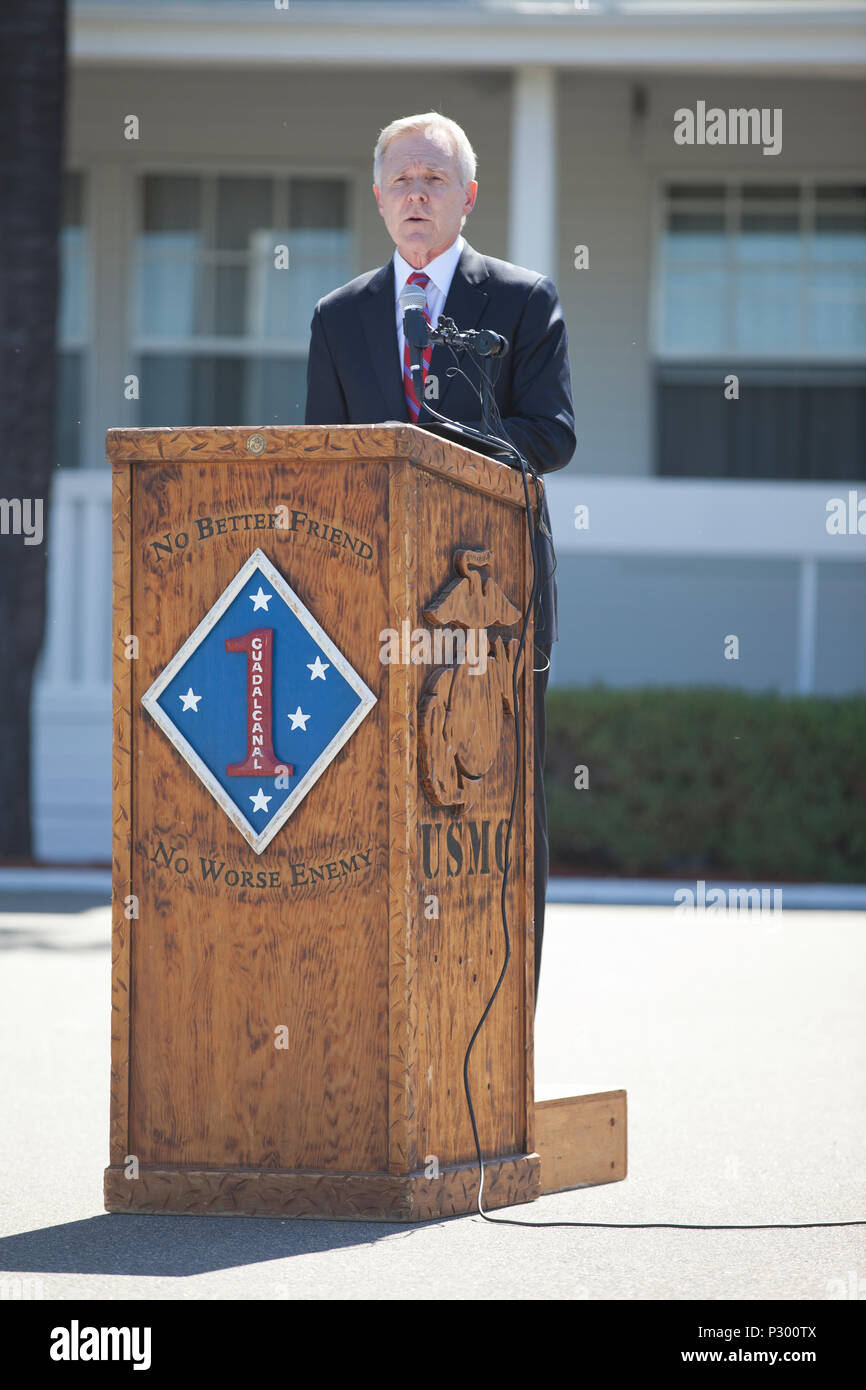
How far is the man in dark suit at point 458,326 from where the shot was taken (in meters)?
3.85

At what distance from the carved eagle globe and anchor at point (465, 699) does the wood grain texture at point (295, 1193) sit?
28.2 inches

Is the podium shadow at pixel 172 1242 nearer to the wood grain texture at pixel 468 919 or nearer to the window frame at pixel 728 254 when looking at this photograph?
the wood grain texture at pixel 468 919

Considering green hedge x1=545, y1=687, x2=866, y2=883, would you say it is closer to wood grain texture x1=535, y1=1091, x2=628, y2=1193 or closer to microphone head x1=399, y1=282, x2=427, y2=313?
wood grain texture x1=535, y1=1091, x2=628, y2=1193

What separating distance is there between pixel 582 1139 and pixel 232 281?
43.9 ft

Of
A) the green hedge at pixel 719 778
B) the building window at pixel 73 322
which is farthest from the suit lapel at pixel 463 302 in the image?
the building window at pixel 73 322

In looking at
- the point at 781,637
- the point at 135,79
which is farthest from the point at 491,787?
the point at 135,79

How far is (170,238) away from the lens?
16203 millimetres

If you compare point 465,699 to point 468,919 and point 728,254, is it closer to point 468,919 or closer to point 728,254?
point 468,919

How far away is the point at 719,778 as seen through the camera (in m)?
12.1

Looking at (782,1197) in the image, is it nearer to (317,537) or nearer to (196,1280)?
(196,1280)

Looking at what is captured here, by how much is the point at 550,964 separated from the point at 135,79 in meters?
10.7

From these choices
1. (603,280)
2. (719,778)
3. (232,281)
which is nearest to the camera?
(719,778)

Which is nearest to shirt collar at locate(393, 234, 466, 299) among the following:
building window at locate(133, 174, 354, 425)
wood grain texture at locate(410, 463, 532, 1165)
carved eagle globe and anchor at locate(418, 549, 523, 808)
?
wood grain texture at locate(410, 463, 532, 1165)

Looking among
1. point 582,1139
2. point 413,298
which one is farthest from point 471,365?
point 582,1139
